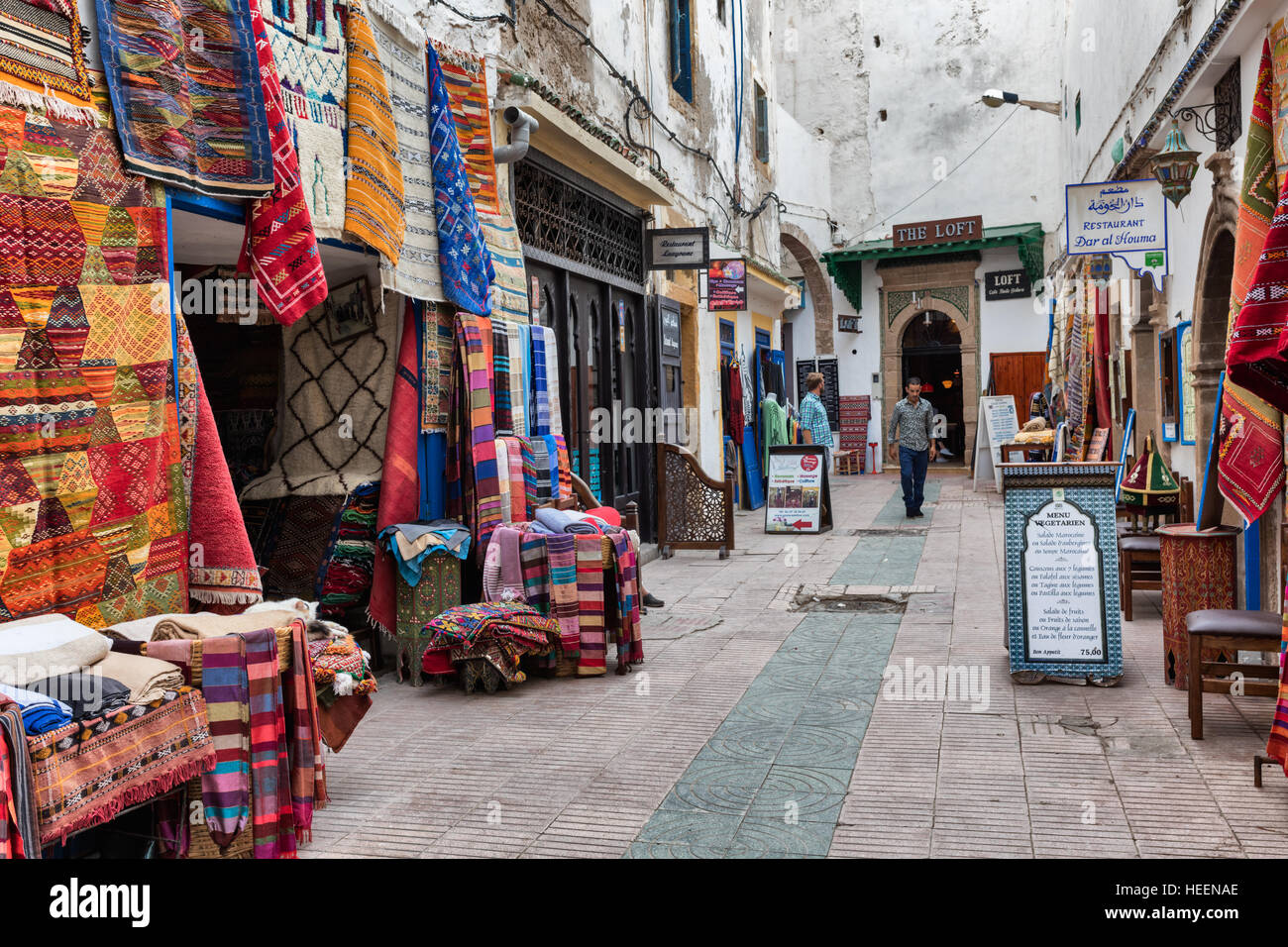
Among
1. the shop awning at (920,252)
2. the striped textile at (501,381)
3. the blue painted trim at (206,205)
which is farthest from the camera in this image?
the shop awning at (920,252)

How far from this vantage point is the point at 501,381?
6.37 m

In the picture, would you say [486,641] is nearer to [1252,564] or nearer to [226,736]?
[226,736]

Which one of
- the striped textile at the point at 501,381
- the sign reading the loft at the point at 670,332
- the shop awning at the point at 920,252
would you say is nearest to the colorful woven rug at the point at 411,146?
the striped textile at the point at 501,381

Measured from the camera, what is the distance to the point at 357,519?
5883mm

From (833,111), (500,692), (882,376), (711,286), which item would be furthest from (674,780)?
(833,111)

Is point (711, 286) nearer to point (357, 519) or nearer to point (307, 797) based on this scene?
point (357, 519)

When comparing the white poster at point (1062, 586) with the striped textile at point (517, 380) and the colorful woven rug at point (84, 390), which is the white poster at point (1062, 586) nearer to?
the striped textile at point (517, 380)

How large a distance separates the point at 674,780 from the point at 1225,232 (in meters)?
5.11

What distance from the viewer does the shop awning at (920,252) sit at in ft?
67.6

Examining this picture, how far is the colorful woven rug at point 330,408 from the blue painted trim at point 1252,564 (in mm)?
4498

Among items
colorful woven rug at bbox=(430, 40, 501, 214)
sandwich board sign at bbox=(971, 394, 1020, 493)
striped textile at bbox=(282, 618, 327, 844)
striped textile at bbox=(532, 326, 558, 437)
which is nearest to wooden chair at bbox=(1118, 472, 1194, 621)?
striped textile at bbox=(532, 326, 558, 437)

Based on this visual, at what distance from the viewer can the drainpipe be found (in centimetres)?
669

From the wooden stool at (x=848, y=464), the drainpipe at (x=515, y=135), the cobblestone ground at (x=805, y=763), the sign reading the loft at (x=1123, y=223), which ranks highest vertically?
the drainpipe at (x=515, y=135)

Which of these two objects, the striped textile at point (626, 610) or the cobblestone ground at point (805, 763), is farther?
the striped textile at point (626, 610)
